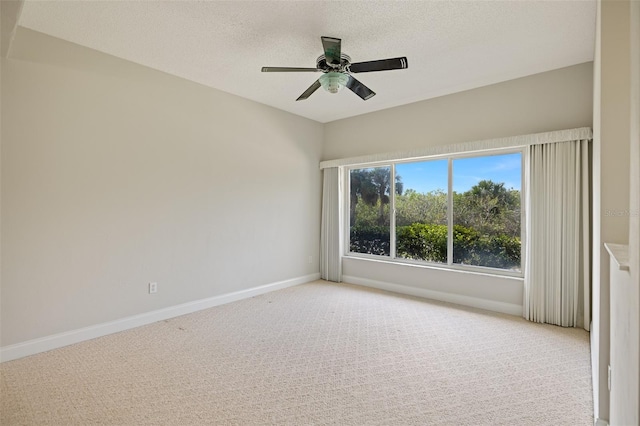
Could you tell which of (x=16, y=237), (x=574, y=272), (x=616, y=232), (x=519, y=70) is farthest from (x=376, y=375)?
(x=519, y=70)

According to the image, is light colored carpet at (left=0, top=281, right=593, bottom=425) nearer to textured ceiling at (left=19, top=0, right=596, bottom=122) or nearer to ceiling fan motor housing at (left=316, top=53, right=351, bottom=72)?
ceiling fan motor housing at (left=316, top=53, right=351, bottom=72)

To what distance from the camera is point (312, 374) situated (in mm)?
2441

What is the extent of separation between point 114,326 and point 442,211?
4222 millimetres

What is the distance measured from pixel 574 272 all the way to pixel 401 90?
9.41 feet

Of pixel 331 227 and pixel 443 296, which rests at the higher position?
pixel 331 227

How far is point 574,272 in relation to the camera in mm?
3352

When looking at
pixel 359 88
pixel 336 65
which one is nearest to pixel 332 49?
pixel 336 65

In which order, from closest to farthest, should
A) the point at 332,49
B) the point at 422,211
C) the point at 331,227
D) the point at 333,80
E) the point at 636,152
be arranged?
the point at 636,152 → the point at 332,49 → the point at 333,80 → the point at 422,211 → the point at 331,227

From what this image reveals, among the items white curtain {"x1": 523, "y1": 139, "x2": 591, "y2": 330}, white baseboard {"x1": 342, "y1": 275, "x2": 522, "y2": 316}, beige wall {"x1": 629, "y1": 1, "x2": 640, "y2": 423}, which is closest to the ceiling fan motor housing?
beige wall {"x1": 629, "y1": 1, "x2": 640, "y2": 423}

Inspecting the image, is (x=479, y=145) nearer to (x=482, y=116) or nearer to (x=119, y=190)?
(x=482, y=116)

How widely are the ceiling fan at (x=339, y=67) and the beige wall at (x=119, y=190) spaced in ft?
5.27

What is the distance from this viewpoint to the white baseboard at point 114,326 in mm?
2707

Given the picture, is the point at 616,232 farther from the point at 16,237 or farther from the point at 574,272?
the point at 16,237

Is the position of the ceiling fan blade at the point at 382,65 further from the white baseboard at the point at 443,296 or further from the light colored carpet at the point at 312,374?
the white baseboard at the point at 443,296
